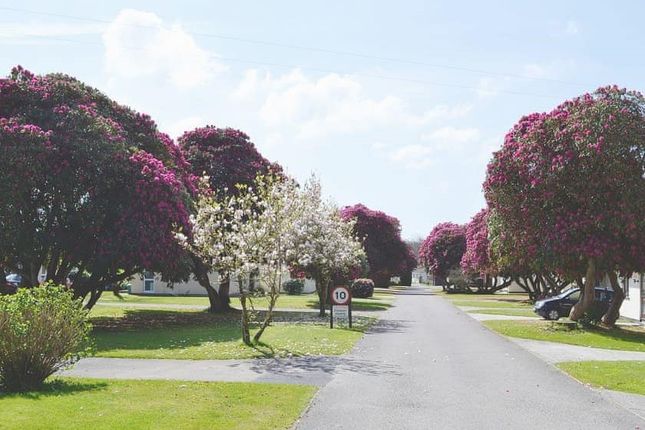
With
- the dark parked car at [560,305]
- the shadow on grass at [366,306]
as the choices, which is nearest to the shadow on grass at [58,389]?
the dark parked car at [560,305]

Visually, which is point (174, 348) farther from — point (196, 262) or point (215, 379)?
point (196, 262)

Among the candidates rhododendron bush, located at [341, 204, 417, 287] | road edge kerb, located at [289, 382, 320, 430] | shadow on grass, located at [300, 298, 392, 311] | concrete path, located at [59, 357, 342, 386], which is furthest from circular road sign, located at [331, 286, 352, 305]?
rhododendron bush, located at [341, 204, 417, 287]

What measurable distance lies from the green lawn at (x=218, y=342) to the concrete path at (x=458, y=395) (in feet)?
4.85

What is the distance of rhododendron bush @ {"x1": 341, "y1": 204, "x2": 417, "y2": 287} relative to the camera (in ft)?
226

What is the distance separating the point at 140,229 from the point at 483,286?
5909cm

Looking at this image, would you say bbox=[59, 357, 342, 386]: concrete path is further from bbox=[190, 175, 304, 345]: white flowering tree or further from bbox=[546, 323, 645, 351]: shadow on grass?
bbox=[546, 323, 645, 351]: shadow on grass

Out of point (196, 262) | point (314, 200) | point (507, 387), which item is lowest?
point (507, 387)

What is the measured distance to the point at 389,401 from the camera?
1002 centimetres

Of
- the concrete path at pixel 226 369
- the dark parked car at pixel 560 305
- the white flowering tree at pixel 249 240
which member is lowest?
the concrete path at pixel 226 369

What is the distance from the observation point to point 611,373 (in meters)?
13.1

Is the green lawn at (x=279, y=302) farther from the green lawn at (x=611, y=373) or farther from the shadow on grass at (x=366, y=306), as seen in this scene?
the green lawn at (x=611, y=373)

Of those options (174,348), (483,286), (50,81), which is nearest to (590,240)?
(174,348)

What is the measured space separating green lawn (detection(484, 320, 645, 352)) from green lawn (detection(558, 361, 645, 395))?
14.3ft

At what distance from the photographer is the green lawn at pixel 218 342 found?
15359 mm
